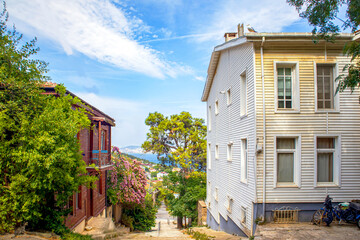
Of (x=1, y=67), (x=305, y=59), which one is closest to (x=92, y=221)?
(x=1, y=67)

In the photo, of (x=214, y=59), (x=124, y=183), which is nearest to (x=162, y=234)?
(x=124, y=183)

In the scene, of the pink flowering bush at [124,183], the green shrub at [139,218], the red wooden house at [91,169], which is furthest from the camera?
the green shrub at [139,218]

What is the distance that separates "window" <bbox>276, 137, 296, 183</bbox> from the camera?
10875 millimetres

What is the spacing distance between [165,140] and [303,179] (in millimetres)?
22030

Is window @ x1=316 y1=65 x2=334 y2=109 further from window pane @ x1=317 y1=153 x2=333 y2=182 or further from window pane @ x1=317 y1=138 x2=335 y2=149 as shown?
window pane @ x1=317 y1=153 x2=333 y2=182

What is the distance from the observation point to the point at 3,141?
28.8 feet

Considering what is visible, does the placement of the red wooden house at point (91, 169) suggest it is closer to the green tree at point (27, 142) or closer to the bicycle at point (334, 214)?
the green tree at point (27, 142)

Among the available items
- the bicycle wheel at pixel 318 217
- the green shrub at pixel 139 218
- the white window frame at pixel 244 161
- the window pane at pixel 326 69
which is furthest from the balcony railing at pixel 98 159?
the window pane at pixel 326 69

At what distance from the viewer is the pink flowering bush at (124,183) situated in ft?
72.2

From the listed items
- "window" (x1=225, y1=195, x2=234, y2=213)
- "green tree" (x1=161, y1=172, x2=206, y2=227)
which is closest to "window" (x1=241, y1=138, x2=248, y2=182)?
"window" (x1=225, y1=195, x2=234, y2=213)

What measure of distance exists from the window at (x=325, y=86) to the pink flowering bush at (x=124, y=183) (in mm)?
15832

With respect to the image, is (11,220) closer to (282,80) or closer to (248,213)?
(248,213)

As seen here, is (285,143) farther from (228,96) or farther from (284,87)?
(228,96)

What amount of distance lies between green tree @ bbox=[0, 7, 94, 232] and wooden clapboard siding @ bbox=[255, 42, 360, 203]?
22.8 feet
